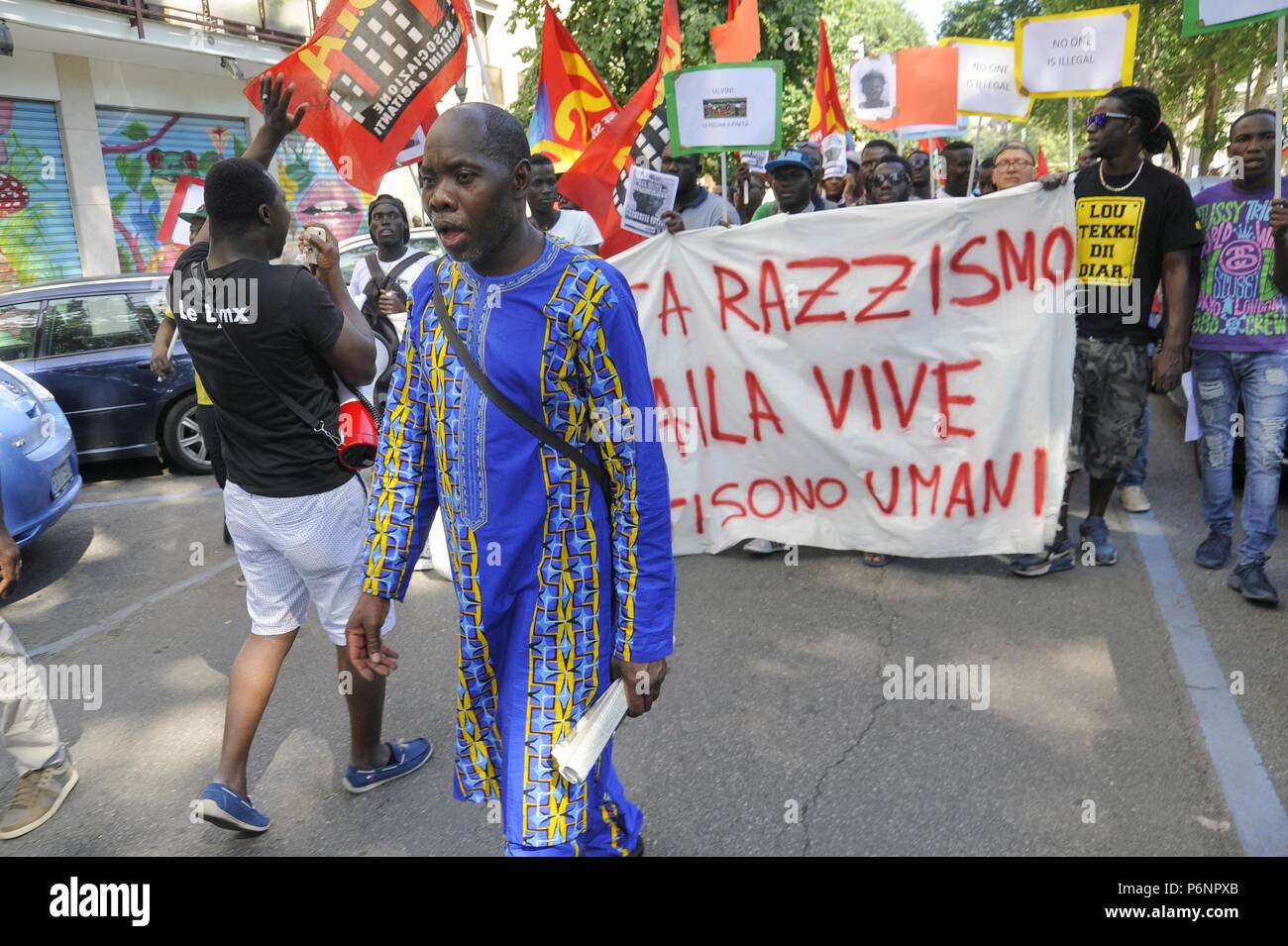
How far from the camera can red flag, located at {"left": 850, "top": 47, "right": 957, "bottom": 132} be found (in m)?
7.52

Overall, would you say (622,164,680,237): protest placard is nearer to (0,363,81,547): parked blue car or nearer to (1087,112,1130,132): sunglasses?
(1087,112,1130,132): sunglasses

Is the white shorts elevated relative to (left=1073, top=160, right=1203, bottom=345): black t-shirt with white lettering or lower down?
lower down

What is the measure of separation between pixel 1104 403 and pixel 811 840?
3.05 metres

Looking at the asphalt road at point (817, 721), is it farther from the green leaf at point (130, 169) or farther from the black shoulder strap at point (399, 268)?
the green leaf at point (130, 169)

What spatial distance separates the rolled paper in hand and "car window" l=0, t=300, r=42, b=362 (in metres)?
7.10

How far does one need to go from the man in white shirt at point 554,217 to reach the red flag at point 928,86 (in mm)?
2777

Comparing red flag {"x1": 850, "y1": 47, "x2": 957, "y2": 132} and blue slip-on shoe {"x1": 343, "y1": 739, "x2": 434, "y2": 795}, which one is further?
red flag {"x1": 850, "y1": 47, "x2": 957, "y2": 132}

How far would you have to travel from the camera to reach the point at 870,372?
514 centimetres

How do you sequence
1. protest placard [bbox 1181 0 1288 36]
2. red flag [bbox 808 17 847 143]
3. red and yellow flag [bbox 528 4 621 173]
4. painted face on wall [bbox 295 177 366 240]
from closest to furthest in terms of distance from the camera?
protest placard [bbox 1181 0 1288 36] → red and yellow flag [bbox 528 4 621 173] → red flag [bbox 808 17 847 143] → painted face on wall [bbox 295 177 366 240]

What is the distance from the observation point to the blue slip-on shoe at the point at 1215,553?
200 inches

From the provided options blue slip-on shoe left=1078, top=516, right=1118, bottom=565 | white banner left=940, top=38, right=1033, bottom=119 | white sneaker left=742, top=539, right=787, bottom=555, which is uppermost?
white banner left=940, top=38, right=1033, bottom=119

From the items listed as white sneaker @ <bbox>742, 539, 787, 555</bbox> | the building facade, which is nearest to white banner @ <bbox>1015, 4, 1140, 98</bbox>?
white sneaker @ <bbox>742, 539, 787, 555</bbox>

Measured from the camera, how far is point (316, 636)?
485 cm

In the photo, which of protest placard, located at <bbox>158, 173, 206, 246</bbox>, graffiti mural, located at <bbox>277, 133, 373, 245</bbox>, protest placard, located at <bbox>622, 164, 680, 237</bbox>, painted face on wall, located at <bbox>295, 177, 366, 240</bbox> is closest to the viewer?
protest placard, located at <bbox>622, 164, 680, 237</bbox>
